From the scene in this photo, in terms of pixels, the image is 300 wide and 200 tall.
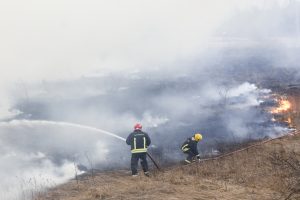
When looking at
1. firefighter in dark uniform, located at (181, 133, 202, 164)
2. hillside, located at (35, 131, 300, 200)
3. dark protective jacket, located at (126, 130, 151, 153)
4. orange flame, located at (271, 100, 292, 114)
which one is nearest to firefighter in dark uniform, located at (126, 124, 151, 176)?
dark protective jacket, located at (126, 130, 151, 153)

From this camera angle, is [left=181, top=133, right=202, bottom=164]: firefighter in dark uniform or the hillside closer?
the hillside

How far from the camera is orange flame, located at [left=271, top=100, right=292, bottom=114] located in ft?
77.6

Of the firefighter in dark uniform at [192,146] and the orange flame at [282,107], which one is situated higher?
the orange flame at [282,107]

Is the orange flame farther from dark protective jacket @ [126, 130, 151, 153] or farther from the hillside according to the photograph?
dark protective jacket @ [126, 130, 151, 153]

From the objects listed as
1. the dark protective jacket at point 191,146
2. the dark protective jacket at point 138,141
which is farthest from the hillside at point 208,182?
the dark protective jacket at point 138,141

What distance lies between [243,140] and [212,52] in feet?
110

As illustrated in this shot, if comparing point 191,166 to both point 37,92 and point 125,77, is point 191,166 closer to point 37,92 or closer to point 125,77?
point 37,92

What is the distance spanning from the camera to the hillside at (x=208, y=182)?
35.6 feet

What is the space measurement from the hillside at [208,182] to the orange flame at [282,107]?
23.0 ft

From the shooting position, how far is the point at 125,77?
3522 cm

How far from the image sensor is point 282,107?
2436 centimetres

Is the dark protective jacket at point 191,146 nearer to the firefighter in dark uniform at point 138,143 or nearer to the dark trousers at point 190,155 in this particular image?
the dark trousers at point 190,155

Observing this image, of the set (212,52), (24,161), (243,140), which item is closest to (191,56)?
(212,52)

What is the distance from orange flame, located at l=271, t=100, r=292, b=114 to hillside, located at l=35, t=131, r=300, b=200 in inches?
276
